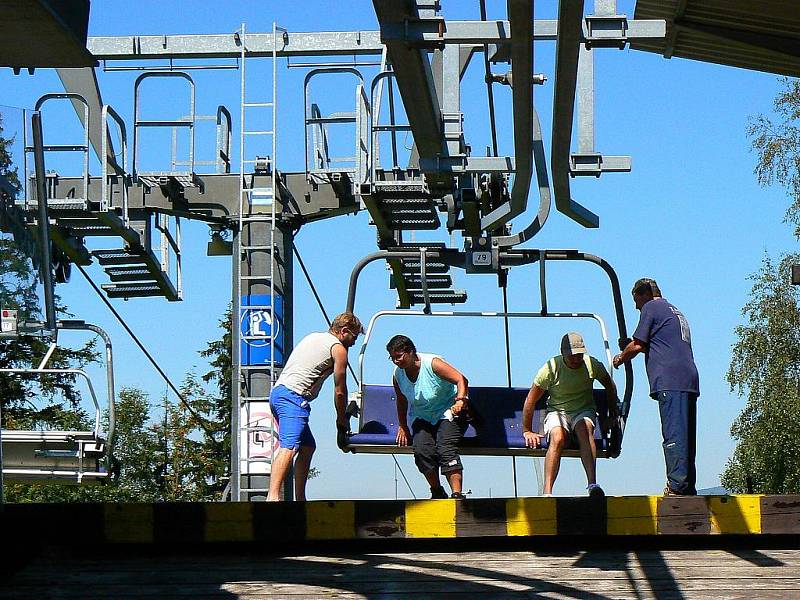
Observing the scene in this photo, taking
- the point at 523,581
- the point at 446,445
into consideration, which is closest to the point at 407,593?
the point at 523,581

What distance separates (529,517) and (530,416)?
258 centimetres

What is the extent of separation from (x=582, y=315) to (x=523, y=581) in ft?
13.8

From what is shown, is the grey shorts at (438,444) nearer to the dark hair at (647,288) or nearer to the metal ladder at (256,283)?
the dark hair at (647,288)

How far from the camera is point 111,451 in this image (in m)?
9.66

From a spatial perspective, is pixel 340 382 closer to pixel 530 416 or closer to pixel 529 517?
pixel 530 416

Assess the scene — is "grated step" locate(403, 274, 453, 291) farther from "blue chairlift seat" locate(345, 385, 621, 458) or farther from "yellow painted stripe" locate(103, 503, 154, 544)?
"yellow painted stripe" locate(103, 503, 154, 544)

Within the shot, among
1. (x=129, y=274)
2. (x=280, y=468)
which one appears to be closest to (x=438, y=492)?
(x=280, y=468)

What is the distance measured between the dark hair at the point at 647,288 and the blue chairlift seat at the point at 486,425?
3.98ft

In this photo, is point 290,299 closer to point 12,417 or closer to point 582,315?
point 582,315

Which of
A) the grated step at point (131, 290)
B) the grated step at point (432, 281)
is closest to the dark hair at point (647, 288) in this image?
the grated step at point (432, 281)

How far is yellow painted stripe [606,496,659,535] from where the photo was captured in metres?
7.77

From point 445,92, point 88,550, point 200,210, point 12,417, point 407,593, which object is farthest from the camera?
point 12,417

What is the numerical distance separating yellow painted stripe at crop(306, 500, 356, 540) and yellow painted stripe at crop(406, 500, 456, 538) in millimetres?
312

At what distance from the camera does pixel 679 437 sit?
29.4ft
